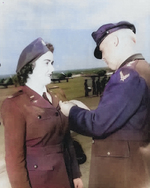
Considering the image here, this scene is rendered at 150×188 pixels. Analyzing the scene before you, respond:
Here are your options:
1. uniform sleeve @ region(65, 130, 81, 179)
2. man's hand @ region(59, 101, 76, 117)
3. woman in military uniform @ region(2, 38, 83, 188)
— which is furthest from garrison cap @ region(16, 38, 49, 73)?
uniform sleeve @ region(65, 130, 81, 179)

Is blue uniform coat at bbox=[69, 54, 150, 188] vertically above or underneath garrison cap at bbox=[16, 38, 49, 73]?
underneath

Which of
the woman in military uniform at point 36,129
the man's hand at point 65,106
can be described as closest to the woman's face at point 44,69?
the woman in military uniform at point 36,129

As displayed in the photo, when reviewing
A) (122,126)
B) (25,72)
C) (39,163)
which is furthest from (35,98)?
(122,126)

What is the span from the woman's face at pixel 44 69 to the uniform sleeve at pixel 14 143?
16 cm

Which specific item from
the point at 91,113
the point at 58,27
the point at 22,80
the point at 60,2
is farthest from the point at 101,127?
the point at 60,2

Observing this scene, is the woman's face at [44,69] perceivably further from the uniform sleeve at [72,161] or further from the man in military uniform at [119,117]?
the uniform sleeve at [72,161]

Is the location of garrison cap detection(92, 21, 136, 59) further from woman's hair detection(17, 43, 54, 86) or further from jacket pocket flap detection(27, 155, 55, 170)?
jacket pocket flap detection(27, 155, 55, 170)

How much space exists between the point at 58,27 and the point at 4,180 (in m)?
0.89

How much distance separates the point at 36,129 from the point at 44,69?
28 centimetres

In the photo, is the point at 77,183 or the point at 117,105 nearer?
the point at 117,105

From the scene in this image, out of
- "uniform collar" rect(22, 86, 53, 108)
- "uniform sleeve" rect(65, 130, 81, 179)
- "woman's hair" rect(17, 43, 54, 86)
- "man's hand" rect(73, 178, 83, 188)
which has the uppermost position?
"woman's hair" rect(17, 43, 54, 86)

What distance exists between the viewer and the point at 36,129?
1055 millimetres

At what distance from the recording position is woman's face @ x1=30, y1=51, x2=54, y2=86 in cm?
107

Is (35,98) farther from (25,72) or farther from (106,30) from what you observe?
(106,30)
